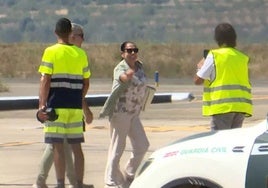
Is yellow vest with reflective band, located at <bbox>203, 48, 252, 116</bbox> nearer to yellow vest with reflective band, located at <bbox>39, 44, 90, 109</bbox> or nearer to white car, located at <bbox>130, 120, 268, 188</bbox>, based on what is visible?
yellow vest with reflective band, located at <bbox>39, 44, 90, 109</bbox>

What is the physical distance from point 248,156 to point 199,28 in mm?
129121

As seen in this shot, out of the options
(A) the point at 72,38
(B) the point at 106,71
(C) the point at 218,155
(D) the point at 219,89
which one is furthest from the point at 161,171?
(B) the point at 106,71

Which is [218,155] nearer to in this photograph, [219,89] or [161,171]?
[161,171]

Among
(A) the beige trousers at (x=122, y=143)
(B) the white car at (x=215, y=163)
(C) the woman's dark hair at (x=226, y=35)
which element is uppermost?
(C) the woman's dark hair at (x=226, y=35)

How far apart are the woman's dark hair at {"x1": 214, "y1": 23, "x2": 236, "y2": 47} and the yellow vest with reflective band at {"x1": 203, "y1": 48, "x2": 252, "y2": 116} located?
0.24 feet

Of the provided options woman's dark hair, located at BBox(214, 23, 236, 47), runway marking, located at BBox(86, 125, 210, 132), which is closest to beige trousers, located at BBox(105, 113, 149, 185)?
woman's dark hair, located at BBox(214, 23, 236, 47)

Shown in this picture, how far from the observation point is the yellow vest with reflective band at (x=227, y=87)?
10977 mm

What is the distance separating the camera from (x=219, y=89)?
434 inches

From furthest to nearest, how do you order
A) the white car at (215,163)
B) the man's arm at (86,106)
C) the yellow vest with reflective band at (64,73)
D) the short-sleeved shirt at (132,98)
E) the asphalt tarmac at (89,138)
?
the asphalt tarmac at (89,138) → the short-sleeved shirt at (132,98) → the man's arm at (86,106) → the yellow vest with reflective band at (64,73) → the white car at (215,163)

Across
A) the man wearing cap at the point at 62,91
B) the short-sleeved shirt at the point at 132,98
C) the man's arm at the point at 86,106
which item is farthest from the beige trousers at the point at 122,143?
the man wearing cap at the point at 62,91

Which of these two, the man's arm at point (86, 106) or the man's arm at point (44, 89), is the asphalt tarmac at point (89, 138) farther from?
the man's arm at point (44, 89)

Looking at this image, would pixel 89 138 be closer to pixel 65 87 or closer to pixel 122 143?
pixel 122 143

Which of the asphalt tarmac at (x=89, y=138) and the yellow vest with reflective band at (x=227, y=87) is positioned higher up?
the yellow vest with reflective band at (x=227, y=87)

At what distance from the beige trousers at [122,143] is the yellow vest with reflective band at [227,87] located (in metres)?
1.22
